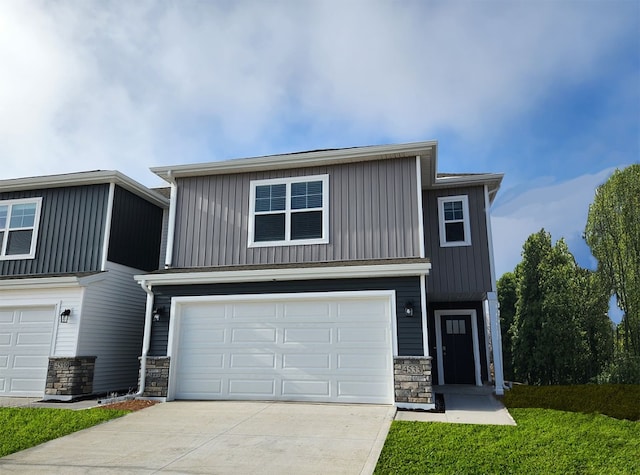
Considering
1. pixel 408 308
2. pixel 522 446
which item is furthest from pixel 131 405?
pixel 522 446

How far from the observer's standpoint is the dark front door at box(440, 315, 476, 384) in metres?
12.2

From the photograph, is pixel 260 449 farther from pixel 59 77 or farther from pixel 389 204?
pixel 59 77

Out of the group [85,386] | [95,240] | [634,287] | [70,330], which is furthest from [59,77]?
[634,287]

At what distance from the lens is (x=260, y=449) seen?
5750 millimetres

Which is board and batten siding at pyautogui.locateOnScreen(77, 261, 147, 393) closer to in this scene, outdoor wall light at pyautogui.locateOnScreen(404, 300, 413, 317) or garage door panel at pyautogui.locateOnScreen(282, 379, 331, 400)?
garage door panel at pyautogui.locateOnScreen(282, 379, 331, 400)

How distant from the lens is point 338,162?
10.1m

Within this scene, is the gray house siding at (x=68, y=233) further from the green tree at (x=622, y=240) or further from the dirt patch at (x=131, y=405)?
the green tree at (x=622, y=240)

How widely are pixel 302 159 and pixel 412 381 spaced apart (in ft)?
16.9

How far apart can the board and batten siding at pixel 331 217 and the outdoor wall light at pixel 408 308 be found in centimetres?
107

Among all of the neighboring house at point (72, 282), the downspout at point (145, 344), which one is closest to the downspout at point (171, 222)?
the downspout at point (145, 344)

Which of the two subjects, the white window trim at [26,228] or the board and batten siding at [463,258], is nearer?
the board and batten siding at [463,258]

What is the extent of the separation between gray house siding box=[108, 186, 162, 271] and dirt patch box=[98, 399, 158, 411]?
3.87 metres

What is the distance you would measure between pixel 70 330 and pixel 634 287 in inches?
617

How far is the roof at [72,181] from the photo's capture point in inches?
454
